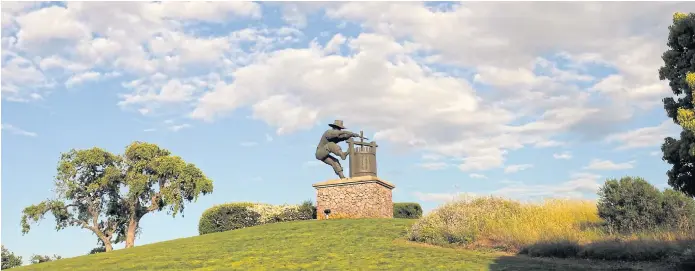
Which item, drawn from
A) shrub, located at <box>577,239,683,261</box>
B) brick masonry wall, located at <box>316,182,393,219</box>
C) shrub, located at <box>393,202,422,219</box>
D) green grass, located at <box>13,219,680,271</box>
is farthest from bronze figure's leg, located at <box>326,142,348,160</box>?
shrub, located at <box>577,239,683,261</box>

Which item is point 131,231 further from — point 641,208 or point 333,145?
point 641,208

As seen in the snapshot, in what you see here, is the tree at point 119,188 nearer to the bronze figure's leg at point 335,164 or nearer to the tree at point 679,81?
the bronze figure's leg at point 335,164

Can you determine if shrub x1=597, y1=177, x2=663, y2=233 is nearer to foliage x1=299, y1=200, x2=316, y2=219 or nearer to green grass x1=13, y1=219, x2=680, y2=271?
green grass x1=13, y1=219, x2=680, y2=271

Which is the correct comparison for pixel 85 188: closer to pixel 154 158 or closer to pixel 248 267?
pixel 154 158

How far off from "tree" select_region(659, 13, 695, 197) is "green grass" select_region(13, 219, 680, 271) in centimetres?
277

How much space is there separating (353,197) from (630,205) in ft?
47.6

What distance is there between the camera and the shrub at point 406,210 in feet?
114

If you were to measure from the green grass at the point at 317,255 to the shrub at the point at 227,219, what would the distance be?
741cm

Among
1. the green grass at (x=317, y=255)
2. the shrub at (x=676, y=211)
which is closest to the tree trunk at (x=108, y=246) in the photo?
the green grass at (x=317, y=255)

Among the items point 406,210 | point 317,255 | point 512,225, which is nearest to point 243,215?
point 406,210

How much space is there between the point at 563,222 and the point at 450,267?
8253mm

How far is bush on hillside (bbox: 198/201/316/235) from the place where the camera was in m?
31.3

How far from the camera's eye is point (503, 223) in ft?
65.1

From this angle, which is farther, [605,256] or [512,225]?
[512,225]
